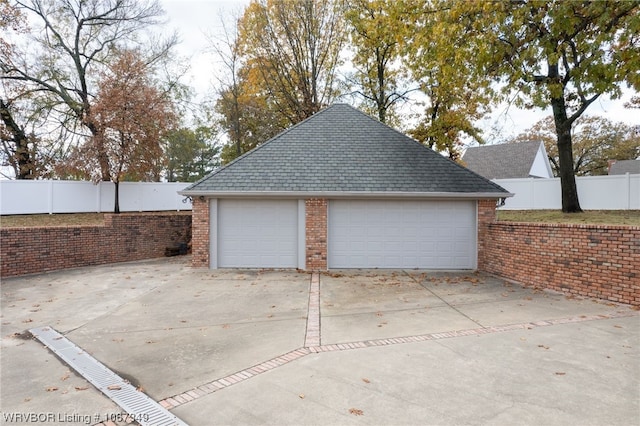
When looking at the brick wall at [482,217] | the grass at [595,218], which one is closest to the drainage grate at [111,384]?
the brick wall at [482,217]

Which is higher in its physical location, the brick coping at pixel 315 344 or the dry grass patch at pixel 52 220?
the dry grass patch at pixel 52 220

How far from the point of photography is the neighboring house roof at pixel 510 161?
2616cm

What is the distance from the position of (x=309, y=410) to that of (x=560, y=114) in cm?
1392

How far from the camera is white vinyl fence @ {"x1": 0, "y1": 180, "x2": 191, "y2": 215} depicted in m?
14.2

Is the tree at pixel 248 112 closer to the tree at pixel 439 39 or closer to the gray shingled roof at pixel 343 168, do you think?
the gray shingled roof at pixel 343 168

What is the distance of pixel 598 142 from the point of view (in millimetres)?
32312

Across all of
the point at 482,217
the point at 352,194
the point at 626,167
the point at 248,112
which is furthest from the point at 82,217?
the point at 626,167

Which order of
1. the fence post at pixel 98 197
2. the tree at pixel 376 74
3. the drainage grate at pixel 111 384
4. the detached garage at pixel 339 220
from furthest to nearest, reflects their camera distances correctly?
the tree at pixel 376 74 → the fence post at pixel 98 197 → the detached garage at pixel 339 220 → the drainage grate at pixel 111 384

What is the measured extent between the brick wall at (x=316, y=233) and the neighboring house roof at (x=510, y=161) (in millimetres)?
19755

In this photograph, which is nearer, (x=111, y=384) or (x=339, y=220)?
(x=111, y=384)

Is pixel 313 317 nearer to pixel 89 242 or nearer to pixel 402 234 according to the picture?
pixel 402 234

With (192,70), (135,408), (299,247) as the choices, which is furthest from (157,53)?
(135,408)

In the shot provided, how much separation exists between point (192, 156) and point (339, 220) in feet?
95.9

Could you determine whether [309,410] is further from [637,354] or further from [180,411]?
[637,354]
